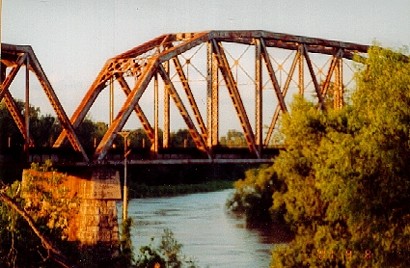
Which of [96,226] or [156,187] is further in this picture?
[156,187]

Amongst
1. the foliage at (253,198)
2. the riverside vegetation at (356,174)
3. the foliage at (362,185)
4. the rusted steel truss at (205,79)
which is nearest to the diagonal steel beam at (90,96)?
the rusted steel truss at (205,79)

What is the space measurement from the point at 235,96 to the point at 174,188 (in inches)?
582

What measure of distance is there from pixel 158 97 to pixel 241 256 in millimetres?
5863

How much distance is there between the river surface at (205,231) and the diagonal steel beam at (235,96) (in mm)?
3528

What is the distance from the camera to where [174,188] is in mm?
41438

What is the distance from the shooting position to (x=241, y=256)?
86.2 ft

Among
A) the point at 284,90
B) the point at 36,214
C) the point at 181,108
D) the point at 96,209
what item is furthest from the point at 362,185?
the point at 284,90

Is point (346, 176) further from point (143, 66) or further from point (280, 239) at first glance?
point (280, 239)

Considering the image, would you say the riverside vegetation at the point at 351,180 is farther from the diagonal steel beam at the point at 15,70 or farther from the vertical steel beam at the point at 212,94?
the vertical steel beam at the point at 212,94

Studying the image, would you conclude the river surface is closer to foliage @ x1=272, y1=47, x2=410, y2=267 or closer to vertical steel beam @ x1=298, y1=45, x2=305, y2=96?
vertical steel beam @ x1=298, y1=45, x2=305, y2=96

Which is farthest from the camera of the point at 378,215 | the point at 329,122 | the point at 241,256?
the point at 241,256

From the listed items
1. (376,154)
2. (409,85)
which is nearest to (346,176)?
(376,154)

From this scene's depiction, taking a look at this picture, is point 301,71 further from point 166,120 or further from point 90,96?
point 90,96

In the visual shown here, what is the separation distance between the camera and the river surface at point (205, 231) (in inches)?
1028
